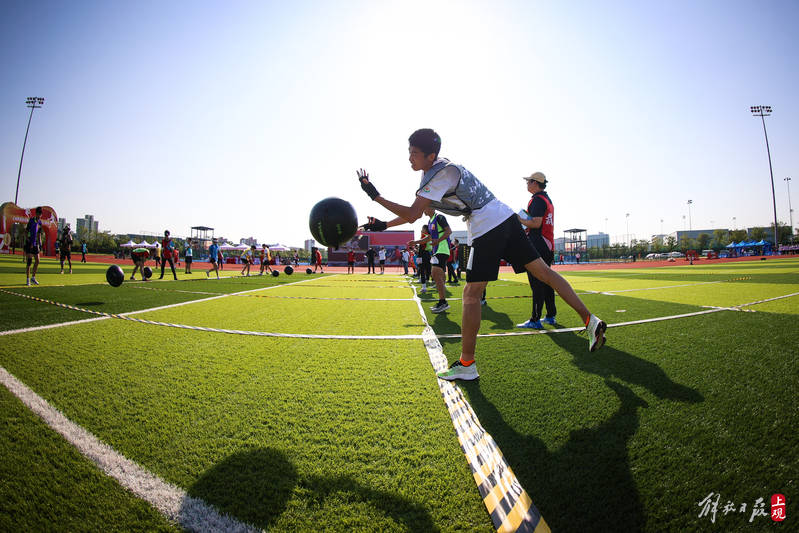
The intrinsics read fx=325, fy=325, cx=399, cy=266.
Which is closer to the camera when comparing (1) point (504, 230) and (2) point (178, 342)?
(1) point (504, 230)

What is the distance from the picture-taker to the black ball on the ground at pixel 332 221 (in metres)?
3.95

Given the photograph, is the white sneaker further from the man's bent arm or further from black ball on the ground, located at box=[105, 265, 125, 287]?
black ball on the ground, located at box=[105, 265, 125, 287]

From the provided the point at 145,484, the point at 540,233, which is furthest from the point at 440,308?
the point at 145,484

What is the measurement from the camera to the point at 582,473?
5.02 feet

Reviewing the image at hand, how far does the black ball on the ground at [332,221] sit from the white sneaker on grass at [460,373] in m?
2.09

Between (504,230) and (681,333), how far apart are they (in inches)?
105

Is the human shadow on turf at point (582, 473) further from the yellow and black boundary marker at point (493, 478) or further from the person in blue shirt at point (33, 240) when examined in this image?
the person in blue shirt at point (33, 240)

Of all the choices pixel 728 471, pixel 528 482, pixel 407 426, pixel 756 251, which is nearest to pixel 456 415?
pixel 407 426

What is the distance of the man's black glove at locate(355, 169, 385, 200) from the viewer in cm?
317

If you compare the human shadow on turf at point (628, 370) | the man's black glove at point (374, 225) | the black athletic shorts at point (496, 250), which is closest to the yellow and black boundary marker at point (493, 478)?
the black athletic shorts at point (496, 250)

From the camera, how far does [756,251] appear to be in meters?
67.2

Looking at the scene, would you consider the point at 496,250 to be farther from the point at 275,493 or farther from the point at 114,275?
the point at 114,275

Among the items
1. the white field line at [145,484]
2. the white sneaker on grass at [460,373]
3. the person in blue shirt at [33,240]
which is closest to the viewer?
the white field line at [145,484]

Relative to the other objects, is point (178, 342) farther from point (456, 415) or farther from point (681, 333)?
point (681, 333)
